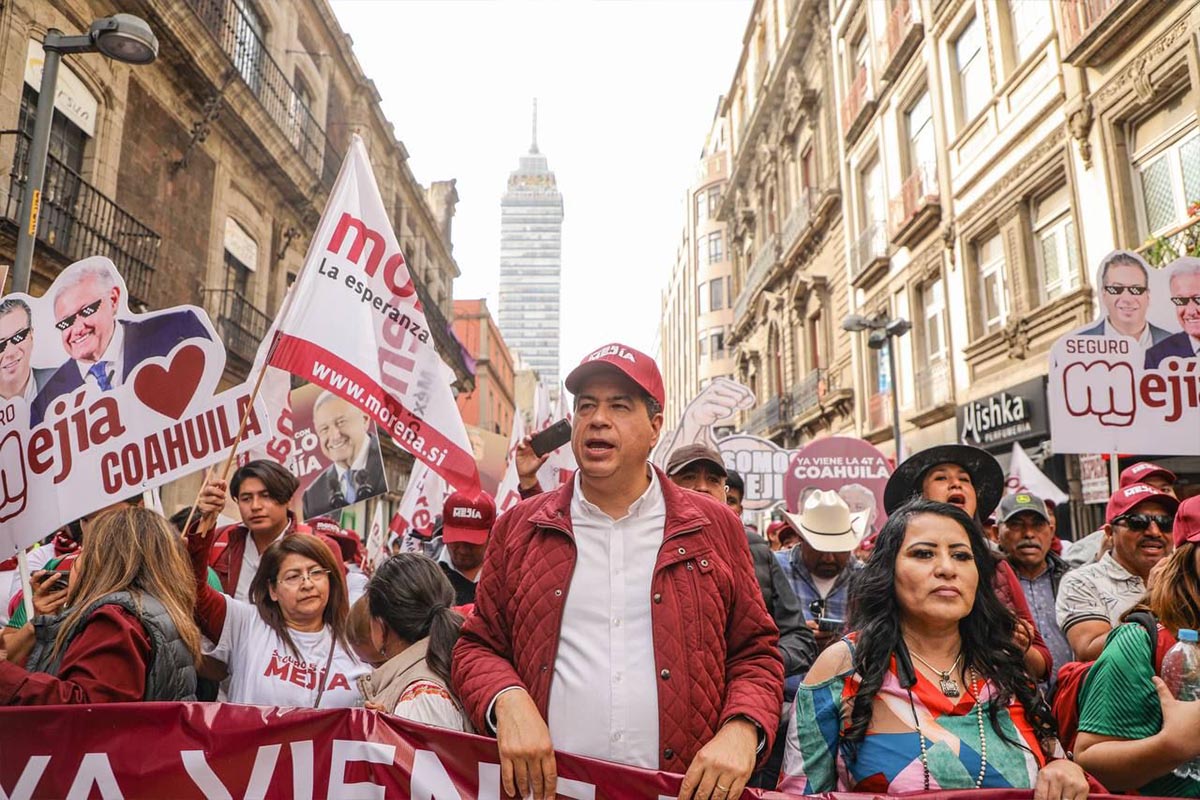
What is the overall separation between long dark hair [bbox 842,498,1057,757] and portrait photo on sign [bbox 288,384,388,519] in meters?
5.22

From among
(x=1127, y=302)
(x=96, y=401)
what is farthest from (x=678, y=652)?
(x=1127, y=302)

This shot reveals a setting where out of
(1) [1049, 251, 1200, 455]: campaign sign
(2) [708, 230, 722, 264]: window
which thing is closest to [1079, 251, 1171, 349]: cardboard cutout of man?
(1) [1049, 251, 1200, 455]: campaign sign

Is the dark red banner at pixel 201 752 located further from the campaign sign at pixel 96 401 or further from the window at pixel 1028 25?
the window at pixel 1028 25

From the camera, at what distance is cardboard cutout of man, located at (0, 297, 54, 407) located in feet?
12.7

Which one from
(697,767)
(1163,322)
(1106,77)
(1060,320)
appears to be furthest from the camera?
(1060,320)

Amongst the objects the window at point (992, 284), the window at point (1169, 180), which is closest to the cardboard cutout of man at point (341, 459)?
the window at point (1169, 180)

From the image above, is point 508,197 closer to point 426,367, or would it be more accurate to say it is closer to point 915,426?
point 915,426

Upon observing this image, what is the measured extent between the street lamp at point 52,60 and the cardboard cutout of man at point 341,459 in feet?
8.54

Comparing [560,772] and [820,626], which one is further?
[820,626]

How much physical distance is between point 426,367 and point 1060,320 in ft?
35.2

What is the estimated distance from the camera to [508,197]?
163m

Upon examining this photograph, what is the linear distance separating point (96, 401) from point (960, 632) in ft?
11.9

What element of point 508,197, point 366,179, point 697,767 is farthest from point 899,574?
point 508,197

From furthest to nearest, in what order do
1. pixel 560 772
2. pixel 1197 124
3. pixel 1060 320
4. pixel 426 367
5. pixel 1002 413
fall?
pixel 1002 413, pixel 1060 320, pixel 1197 124, pixel 426 367, pixel 560 772
